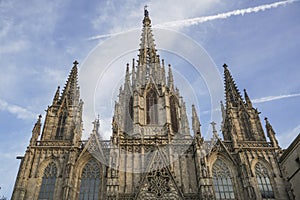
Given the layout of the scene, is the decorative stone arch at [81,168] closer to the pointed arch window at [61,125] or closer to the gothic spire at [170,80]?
the pointed arch window at [61,125]

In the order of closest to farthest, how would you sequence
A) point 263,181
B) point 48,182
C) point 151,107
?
point 48,182 → point 263,181 → point 151,107

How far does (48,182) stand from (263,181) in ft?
65.5

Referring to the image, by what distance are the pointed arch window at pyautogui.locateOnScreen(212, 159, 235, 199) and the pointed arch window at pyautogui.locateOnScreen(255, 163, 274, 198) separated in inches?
105

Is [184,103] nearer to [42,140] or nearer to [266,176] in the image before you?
[266,176]

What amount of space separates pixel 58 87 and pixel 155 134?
13.6 meters

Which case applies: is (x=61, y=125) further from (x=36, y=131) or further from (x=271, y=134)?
(x=271, y=134)

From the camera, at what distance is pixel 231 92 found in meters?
35.7

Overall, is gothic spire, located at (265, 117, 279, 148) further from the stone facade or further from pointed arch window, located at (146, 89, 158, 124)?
pointed arch window, located at (146, 89, 158, 124)

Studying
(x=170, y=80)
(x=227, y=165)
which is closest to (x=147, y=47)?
(x=170, y=80)

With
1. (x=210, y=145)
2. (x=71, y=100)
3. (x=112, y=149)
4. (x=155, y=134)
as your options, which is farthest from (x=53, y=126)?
(x=210, y=145)

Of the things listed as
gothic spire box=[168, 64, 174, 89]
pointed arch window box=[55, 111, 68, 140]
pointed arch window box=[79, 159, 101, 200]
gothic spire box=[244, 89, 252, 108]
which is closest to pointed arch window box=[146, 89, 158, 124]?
gothic spire box=[168, 64, 174, 89]

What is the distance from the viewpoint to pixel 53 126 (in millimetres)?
30078

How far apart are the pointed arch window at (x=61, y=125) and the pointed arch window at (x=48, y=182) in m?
3.79

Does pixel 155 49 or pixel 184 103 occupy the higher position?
pixel 155 49
